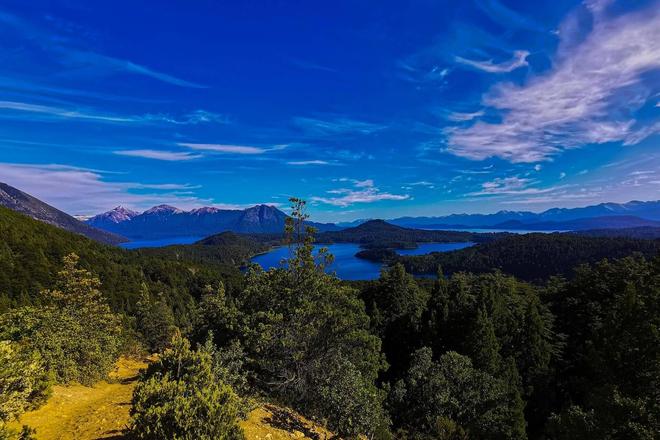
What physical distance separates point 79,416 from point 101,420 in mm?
1206

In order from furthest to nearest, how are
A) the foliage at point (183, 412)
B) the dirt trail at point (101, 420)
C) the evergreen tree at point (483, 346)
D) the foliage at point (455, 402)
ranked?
the evergreen tree at point (483, 346), the foliage at point (455, 402), the dirt trail at point (101, 420), the foliage at point (183, 412)

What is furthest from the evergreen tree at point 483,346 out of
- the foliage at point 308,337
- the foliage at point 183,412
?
the foliage at point 183,412

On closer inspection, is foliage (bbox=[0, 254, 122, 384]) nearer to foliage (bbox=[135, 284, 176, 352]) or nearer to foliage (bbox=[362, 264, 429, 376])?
foliage (bbox=[135, 284, 176, 352])

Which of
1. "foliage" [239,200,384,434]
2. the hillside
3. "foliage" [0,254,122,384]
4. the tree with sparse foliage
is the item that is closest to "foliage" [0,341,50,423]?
the tree with sparse foliage

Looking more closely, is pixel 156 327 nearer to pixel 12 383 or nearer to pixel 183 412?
pixel 12 383

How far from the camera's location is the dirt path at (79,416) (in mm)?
11789

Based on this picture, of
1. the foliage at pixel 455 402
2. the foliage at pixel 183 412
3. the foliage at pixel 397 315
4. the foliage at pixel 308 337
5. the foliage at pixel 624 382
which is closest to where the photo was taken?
the foliage at pixel 183 412

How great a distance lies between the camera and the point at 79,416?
521 inches

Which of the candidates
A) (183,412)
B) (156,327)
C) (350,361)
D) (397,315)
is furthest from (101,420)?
(156,327)

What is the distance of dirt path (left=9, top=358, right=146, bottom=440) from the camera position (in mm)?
11789

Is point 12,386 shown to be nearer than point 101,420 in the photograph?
Yes

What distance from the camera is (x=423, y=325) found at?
4116cm

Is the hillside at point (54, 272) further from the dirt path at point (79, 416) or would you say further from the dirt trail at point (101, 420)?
the dirt trail at point (101, 420)

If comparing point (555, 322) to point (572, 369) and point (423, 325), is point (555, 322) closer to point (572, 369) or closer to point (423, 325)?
point (572, 369)
